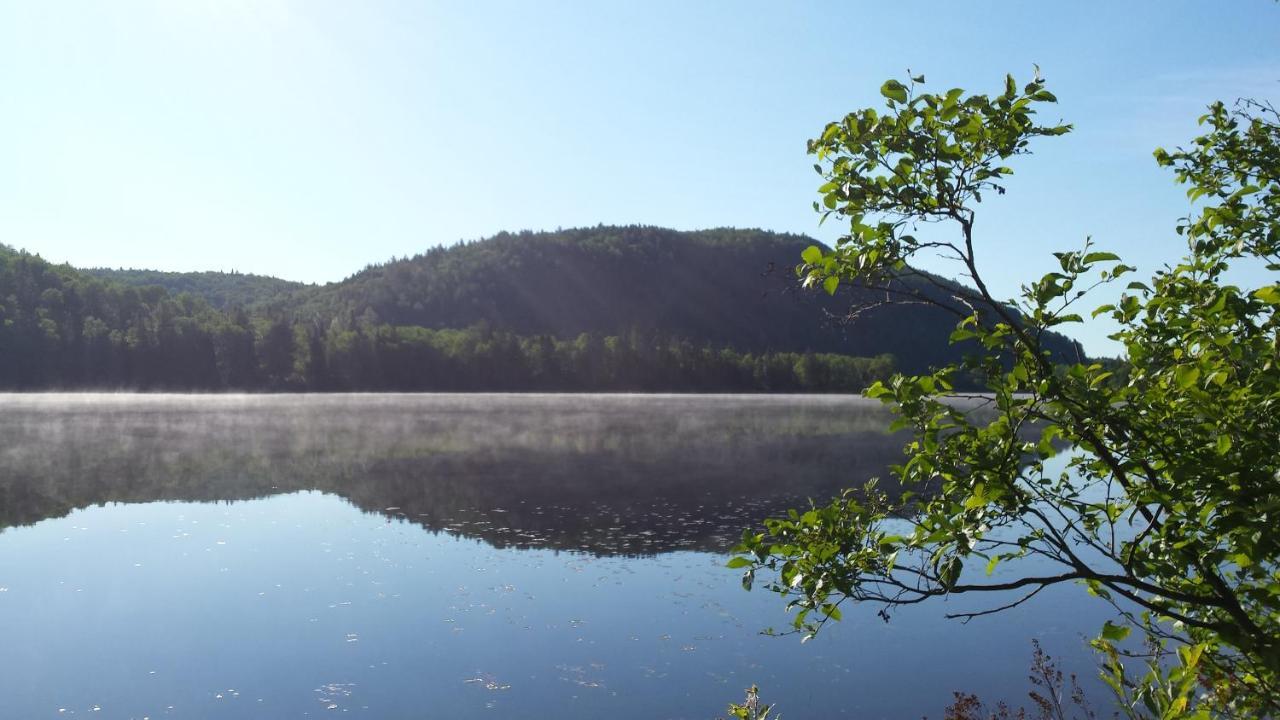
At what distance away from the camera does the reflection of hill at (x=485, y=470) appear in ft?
77.3

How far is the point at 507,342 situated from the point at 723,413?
72.3 meters

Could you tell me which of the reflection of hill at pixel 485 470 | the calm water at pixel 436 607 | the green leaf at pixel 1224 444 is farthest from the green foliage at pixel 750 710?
the reflection of hill at pixel 485 470

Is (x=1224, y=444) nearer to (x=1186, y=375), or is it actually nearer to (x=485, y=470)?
(x=1186, y=375)

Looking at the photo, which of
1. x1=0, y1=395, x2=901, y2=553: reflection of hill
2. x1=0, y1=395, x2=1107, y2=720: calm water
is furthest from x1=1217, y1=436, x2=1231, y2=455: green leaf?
x1=0, y1=395, x2=901, y2=553: reflection of hill

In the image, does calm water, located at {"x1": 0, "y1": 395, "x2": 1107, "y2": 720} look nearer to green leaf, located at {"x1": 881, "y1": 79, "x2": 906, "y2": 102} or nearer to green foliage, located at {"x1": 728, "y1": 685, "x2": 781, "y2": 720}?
green foliage, located at {"x1": 728, "y1": 685, "x2": 781, "y2": 720}

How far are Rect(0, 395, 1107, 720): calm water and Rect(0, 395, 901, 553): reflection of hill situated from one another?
187 mm

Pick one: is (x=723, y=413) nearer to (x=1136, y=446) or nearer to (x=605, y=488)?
(x=605, y=488)

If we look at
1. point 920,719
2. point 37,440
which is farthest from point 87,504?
point 920,719

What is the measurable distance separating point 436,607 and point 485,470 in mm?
18189

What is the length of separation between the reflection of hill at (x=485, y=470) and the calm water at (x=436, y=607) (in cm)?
19

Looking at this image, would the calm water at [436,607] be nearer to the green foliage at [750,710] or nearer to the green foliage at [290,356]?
the green foliage at [750,710]

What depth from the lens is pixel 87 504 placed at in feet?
85.3

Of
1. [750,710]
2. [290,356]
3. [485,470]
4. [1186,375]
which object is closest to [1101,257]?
[1186,375]

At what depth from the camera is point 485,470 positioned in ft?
110
